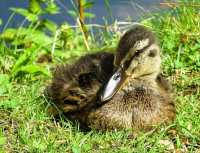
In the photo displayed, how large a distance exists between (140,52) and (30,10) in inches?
86.3

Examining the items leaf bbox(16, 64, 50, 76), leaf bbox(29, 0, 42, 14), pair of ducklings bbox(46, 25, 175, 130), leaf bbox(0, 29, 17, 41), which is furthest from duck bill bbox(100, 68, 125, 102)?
leaf bbox(0, 29, 17, 41)

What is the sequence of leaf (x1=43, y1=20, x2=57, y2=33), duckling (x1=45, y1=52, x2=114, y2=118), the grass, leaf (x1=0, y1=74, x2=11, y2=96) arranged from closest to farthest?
1. the grass
2. duckling (x1=45, y1=52, x2=114, y2=118)
3. leaf (x1=0, y1=74, x2=11, y2=96)
4. leaf (x1=43, y1=20, x2=57, y2=33)

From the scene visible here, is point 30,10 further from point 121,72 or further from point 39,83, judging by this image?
point 121,72

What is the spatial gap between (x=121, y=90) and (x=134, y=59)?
0.72ft

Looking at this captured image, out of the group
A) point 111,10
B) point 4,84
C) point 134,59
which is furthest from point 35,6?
point 134,59

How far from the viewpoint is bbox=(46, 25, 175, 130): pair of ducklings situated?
465cm

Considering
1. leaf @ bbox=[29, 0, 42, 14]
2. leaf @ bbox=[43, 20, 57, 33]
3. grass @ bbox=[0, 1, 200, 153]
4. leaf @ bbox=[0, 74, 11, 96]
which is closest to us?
grass @ bbox=[0, 1, 200, 153]

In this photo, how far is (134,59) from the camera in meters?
4.71

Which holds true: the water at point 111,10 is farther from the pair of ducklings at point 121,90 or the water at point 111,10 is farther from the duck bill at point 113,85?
the duck bill at point 113,85

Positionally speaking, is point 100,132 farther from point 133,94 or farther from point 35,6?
point 35,6

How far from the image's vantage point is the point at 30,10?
263 inches

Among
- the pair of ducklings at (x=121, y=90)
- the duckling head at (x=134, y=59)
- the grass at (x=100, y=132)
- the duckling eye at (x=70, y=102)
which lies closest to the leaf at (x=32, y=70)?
the grass at (x=100, y=132)

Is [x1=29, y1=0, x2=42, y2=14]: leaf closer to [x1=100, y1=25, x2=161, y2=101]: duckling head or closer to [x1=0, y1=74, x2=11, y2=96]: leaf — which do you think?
[x1=0, y1=74, x2=11, y2=96]: leaf

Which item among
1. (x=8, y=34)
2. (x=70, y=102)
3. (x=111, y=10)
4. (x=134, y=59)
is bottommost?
(x=70, y=102)
